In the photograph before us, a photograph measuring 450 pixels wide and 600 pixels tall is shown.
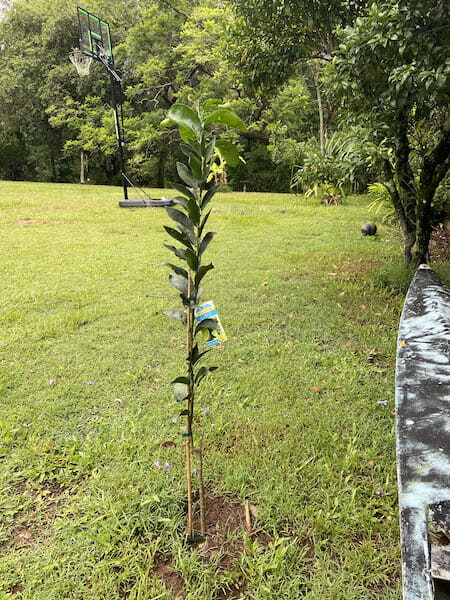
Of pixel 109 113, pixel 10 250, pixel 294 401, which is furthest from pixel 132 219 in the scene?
pixel 109 113

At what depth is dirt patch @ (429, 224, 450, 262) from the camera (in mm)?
4770

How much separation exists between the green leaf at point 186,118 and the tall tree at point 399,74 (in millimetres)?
1786

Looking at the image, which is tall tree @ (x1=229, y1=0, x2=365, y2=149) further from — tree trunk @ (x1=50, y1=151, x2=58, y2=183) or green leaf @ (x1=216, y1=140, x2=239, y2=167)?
tree trunk @ (x1=50, y1=151, x2=58, y2=183)

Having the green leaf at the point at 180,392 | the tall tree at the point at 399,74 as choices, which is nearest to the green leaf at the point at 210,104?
the green leaf at the point at 180,392

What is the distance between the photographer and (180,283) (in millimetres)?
A: 1223

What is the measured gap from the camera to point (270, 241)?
5723 mm

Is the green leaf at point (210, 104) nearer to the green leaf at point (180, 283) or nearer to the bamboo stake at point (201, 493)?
the green leaf at point (180, 283)

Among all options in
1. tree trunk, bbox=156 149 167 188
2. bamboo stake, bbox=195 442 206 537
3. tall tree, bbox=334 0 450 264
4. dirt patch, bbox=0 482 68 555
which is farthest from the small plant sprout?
tree trunk, bbox=156 149 167 188

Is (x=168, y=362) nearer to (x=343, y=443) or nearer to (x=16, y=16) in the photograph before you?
(x=343, y=443)

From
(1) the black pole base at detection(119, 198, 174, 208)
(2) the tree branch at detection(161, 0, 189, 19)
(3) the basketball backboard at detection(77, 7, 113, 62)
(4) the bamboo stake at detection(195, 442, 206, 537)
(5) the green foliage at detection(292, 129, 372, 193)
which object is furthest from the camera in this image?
(2) the tree branch at detection(161, 0, 189, 19)

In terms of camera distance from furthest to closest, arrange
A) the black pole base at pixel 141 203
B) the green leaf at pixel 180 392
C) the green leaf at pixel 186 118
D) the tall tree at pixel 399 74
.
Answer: the black pole base at pixel 141 203 < the tall tree at pixel 399 74 < the green leaf at pixel 180 392 < the green leaf at pixel 186 118

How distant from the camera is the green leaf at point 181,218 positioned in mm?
1153

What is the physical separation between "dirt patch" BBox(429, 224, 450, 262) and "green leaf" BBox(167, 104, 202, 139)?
434 cm

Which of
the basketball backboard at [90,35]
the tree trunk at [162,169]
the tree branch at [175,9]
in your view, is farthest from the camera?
the tree trunk at [162,169]
